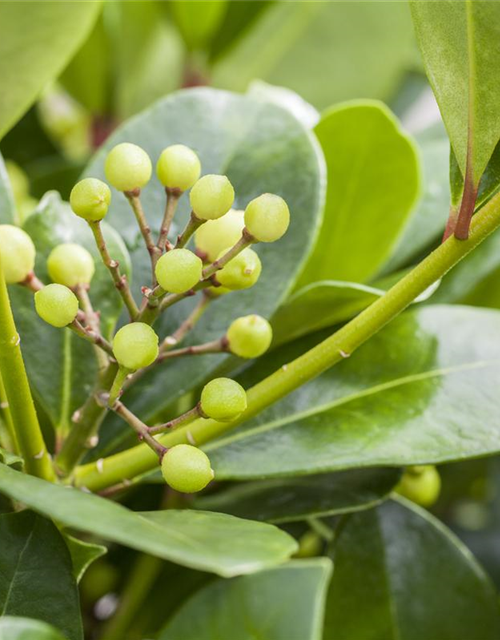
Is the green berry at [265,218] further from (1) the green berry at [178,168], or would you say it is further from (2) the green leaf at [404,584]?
(2) the green leaf at [404,584]

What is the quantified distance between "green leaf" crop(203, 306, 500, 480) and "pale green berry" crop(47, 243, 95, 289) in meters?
0.19

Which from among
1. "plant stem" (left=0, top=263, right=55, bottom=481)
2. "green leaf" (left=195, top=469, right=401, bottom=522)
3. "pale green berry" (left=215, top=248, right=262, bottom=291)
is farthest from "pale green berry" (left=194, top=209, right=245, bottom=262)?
"green leaf" (left=195, top=469, right=401, bottom=522)

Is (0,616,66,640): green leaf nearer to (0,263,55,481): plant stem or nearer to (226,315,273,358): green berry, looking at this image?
(0,263,55,481): plant stem

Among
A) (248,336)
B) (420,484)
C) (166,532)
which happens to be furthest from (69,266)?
(420,484)

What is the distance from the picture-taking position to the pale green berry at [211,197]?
0.57m

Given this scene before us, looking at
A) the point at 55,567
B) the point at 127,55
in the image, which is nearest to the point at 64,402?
the point at 55,567

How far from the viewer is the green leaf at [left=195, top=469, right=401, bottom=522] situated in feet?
2.53

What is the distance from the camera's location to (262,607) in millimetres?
554

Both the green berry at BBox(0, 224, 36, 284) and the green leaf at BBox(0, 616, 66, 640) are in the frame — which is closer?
the green leaf at BBox(0, 616, 66, 640)

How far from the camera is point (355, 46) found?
1397mm

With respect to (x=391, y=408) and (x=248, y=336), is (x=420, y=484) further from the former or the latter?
(x=248, y=336)

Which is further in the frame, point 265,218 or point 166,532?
point 265,218

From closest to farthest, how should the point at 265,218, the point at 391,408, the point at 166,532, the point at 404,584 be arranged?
the point at 166,532 < the point at 265,218 < the point at 391,408 < the point at 404,584

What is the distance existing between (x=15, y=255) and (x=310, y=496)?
37cm
